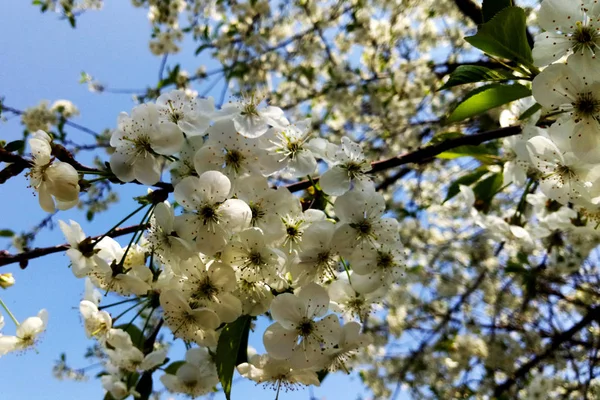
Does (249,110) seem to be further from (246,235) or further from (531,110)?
(531,110)

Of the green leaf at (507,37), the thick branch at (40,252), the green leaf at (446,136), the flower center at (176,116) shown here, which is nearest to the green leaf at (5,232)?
the thick branch at (40,252)

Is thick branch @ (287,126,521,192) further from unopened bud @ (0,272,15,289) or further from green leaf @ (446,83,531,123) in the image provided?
unopened bud @ (0,272,15,289)

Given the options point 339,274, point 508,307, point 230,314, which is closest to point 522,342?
point 508,307

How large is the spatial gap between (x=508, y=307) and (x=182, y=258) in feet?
15.5

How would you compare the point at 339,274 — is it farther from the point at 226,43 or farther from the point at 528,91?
the point at 226,43

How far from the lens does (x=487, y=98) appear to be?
43.6 inches

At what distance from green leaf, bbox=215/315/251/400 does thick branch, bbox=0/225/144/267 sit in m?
0.36

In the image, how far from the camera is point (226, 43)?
4.81m

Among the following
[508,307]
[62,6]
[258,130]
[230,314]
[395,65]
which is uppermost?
[395,65]

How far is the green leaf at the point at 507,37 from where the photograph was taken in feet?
3.14

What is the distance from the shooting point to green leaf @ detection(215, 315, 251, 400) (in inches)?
44.1

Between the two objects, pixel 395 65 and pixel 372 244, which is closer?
pixel 372 244

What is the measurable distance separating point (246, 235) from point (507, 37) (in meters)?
0.74

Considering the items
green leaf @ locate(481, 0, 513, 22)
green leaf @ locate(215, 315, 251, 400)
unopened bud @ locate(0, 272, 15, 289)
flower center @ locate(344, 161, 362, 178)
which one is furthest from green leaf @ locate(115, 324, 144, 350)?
green leaf @ locate(481, 0, 513, 22)
